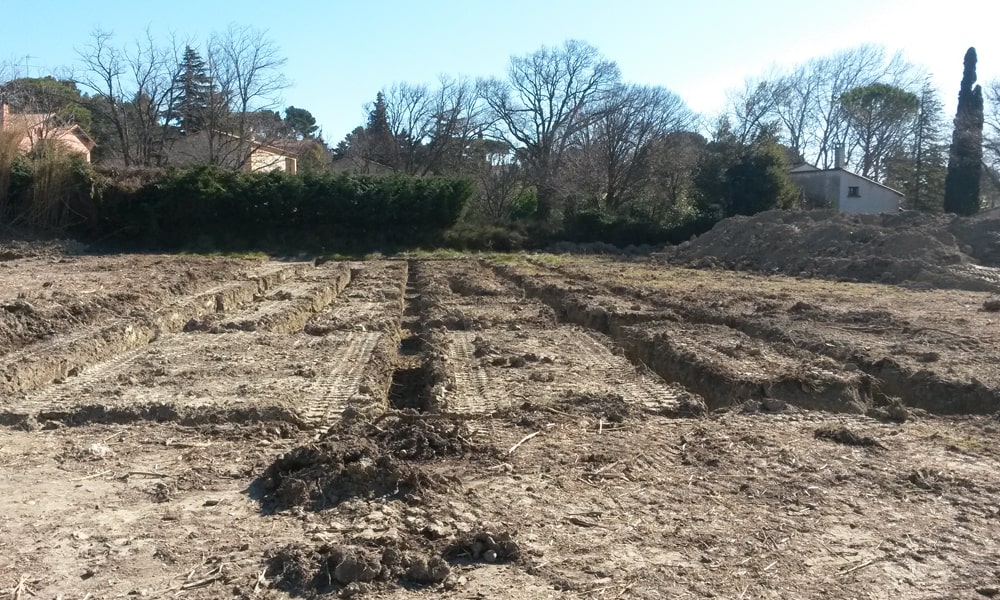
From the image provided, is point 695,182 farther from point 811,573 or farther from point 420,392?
point 811,573

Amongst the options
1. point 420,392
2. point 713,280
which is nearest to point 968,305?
point 713,280

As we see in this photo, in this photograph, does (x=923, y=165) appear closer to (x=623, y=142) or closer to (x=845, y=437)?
(x=623, y=142)

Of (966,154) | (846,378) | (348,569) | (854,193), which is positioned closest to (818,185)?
(854,193)

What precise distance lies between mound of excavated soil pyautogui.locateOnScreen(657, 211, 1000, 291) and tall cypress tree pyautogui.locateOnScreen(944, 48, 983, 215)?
13.8m

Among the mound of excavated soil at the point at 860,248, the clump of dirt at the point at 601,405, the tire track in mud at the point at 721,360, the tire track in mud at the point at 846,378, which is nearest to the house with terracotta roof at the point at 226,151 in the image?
the mound of excavated soil at the point at 860,248

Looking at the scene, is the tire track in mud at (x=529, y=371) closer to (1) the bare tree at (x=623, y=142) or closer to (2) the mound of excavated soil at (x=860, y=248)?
(2) the mound of excavated soil at (x=860, y=248)

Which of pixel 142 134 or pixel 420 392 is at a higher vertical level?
pixel 142 134

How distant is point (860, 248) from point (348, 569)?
20.7 metres

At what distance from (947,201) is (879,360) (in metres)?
34.0

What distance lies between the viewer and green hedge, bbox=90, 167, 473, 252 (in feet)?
88.9

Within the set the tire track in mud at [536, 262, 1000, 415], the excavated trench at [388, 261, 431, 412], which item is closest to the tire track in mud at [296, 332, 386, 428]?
the excavated trench at [388, 261, 431, 412]

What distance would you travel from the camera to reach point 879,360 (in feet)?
26.1

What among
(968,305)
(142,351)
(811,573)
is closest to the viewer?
(811,573)

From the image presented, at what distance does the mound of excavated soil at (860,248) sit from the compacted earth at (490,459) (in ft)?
27.7
